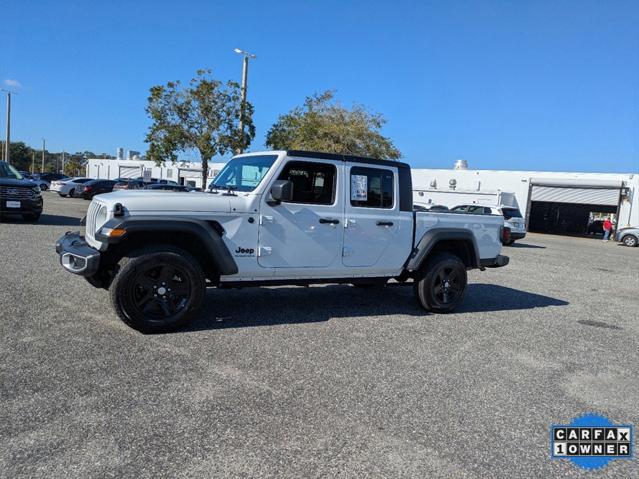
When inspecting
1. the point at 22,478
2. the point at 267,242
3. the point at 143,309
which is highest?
the point at 267,242

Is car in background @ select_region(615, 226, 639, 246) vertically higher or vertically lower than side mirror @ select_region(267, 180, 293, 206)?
lower

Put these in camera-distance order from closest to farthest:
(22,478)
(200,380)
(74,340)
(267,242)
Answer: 1. (22,478)
2. (200,380)
3. (74,340)
4. (267,242)

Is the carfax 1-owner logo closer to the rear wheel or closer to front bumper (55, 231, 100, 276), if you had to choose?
front bumper (55, 231, 100, 276)

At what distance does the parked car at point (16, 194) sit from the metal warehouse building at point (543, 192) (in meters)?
17.4

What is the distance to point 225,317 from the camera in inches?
229

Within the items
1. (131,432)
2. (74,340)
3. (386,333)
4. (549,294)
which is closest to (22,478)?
(131,432)

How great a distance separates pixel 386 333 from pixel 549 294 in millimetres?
4899

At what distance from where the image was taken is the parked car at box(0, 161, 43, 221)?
44.4 feet

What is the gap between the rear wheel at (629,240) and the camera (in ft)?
92.8

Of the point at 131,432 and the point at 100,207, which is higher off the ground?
the point at 100,207

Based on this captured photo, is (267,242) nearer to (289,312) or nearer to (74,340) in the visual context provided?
(289,312)

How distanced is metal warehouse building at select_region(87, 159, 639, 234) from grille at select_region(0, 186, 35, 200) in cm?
1767

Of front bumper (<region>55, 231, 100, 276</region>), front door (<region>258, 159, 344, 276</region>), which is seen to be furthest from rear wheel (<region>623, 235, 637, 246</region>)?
front bumper (<region>55, 231, 100, 276</region>)

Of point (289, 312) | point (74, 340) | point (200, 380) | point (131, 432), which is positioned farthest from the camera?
point (289, 312)
